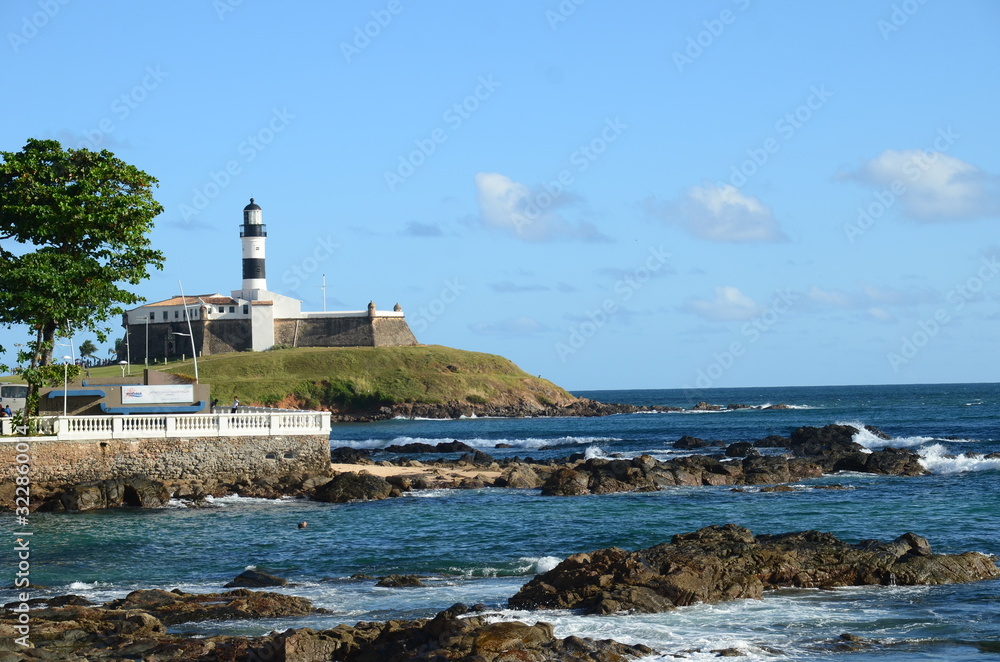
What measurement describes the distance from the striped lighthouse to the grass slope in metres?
7.47

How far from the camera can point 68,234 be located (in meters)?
32.2

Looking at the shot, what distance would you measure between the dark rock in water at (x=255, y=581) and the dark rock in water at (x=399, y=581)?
1702 mm

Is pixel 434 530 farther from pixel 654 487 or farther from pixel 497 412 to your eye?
pixel 497 412

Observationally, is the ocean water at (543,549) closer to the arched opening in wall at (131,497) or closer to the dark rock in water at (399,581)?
the dark rock in water at (399,581)

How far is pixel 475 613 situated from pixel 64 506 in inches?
694

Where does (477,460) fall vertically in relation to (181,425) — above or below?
below

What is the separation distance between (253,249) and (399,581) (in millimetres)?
91412

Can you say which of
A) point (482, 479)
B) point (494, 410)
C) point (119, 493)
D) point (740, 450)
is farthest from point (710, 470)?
point (494, 410)

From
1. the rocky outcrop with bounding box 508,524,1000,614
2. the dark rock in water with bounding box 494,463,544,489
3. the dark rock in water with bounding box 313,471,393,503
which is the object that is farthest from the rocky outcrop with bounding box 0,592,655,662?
the dark rock in water with bounding box 494,463,544,489

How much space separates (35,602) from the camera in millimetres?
16875

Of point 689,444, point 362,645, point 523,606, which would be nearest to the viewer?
point 362,645

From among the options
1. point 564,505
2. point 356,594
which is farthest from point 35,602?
point 564,505

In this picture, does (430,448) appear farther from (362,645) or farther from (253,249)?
(253,249)

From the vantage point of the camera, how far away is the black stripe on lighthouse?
108 m
